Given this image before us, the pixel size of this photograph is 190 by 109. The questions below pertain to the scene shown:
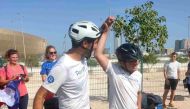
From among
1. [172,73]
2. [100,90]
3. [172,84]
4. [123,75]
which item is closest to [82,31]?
[123,75]

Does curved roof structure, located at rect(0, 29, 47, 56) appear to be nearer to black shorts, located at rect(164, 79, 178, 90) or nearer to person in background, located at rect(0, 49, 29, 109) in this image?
black shorts, located at rect(164, 79, 178, 90)

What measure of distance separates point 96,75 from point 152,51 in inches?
184

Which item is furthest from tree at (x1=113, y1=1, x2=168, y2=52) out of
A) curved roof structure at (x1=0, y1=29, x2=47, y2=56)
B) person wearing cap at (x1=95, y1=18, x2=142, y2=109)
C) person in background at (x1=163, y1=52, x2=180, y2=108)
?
curved roof structure at (x1=0, y1=29, x2=47, y2=56)

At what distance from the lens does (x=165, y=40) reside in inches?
489

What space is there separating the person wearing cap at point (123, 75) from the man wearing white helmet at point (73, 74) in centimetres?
56

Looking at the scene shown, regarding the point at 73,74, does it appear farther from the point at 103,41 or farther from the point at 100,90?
the point at 100,90

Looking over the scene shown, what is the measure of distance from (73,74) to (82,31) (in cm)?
36

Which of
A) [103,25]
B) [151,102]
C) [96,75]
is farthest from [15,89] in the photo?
[96,75]

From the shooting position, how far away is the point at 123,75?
13.6 feet

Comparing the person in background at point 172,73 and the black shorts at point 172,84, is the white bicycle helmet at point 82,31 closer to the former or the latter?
the person in background at point 172,73

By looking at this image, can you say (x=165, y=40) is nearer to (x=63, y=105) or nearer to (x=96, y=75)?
(x=96, y=75)

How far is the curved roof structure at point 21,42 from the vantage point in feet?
352

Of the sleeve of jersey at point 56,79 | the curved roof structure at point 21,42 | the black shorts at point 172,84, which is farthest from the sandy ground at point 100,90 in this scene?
the curved roof structure at point 21,42

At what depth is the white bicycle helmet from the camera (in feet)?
11.1
